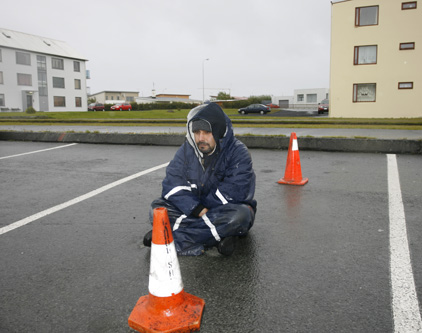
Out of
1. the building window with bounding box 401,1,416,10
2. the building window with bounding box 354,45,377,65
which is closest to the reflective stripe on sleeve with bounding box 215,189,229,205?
the building window with bounding box 354,45,377,65

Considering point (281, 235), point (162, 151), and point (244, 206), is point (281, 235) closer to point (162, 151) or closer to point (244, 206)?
point (244, 206)

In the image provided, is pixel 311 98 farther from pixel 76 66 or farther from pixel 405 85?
pixel 405 85

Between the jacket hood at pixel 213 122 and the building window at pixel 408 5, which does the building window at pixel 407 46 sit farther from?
the jacket hood at pixel 213 122

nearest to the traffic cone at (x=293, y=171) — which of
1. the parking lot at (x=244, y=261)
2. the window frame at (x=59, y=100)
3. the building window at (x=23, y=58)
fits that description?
the parking lot at (x=244, y=261)

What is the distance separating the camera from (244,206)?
336 centimetres

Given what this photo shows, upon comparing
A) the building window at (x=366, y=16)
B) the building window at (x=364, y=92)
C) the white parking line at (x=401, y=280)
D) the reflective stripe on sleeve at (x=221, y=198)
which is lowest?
the white parking line at (x=401, y=280)

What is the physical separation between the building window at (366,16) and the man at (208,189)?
91.7 ft

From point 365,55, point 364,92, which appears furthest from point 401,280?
point 365,55

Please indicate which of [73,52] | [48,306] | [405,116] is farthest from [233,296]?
[73,52]

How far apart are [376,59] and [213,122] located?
27845mm

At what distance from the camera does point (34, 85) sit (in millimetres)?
53594

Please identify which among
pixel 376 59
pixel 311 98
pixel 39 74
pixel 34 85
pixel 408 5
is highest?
pixel 408 5

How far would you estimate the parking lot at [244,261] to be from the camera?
2268 millimetres

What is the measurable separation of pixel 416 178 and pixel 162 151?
232 inches
